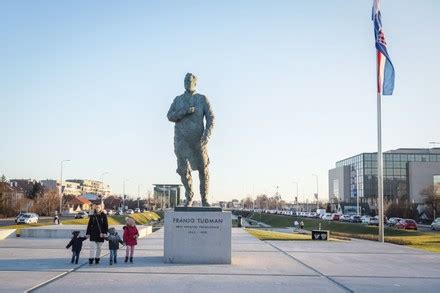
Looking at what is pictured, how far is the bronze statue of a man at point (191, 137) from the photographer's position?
16.2m

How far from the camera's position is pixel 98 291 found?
9.79 m

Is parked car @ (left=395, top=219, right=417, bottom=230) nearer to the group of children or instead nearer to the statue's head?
the statue's head

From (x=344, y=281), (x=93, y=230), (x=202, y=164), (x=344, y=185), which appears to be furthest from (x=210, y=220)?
(x=344, y=185)

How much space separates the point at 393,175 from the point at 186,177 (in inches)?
3838

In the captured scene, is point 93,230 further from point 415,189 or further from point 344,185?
point 344,185

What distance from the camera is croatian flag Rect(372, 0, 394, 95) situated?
2777 centimetres

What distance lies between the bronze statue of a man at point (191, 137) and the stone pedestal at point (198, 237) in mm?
1250

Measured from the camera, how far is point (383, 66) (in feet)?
91.4

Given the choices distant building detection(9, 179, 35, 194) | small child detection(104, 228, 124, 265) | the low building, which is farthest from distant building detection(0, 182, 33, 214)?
small child detection(104, 228, 124, 265)

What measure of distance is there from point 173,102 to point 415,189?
8798 cm

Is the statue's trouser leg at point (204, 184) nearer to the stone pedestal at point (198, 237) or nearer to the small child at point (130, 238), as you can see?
the stone pedestal at point (198, 237)

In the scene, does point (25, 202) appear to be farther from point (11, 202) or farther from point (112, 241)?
point (112, 241)

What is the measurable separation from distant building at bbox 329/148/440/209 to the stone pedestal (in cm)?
8362

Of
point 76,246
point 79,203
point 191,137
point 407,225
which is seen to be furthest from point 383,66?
point 79,203
